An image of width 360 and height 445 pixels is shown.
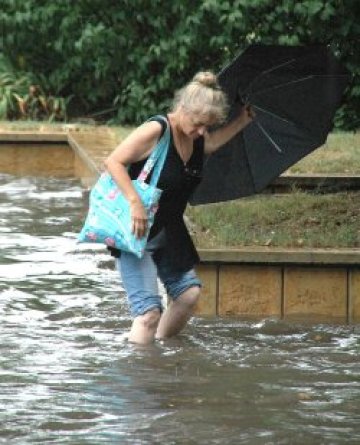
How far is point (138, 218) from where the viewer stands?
647 centimetres

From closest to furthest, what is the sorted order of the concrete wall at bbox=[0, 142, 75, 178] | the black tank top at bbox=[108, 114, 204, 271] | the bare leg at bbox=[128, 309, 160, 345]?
the black tank top at bbox=[108, 114, 204, 271], the bare leg at bbox=[128, 309, 160, 345], the concrete wall at bbox=[0, 142, 75, 178]

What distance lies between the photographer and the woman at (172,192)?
6.47 m

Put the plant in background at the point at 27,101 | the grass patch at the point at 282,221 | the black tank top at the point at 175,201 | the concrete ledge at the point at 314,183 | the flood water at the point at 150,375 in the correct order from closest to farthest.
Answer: the flood water at the point at 150,375
the black tank top at the point at 175,201
the grass patch at the point at 282,221
the concrete ledge at the point at 314,183
the plant in background at the point at 27,101

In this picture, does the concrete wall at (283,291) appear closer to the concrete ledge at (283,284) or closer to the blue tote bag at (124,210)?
the concrete ledge at (283,284)

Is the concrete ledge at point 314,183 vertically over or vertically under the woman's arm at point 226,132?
under

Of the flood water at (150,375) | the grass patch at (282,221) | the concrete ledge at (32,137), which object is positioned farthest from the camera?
the concrete ledge at (32,137)

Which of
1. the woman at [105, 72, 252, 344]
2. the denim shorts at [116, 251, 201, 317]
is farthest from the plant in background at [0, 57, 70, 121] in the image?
the denim shorts at [116, 251, 201, 317]

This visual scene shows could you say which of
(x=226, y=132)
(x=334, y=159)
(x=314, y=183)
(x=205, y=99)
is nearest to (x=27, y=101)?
(x=334, y=159)

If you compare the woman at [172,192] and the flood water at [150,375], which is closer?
the flood water at [150,375]

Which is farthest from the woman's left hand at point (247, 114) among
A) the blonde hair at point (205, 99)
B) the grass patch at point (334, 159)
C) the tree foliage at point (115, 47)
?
the tree foliage at point (115, 47)

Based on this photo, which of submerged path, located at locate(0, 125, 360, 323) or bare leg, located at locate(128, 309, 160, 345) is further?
submerged path, located at locate(0, 125, 360, 323)

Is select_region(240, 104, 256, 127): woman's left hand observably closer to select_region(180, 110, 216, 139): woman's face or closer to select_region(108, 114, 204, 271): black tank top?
select_region(108, 114, 204, 271): black tank top

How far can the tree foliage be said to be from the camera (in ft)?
54.8

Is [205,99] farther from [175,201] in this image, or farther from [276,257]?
[276,257]
